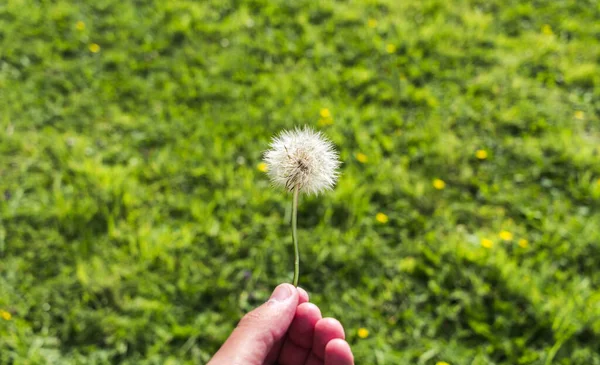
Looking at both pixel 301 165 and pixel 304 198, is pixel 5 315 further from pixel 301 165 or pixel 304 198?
pixel 301 165

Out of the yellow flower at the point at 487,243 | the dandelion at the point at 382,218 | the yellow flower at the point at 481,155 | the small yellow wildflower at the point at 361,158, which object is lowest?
the yellow flower at the point at 487,243

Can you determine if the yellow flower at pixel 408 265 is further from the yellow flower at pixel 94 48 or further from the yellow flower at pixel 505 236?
the yellow flower at pixel 94 48

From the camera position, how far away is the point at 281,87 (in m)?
3.94

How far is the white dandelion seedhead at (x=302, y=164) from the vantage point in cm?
160

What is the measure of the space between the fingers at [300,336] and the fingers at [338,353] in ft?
0.46

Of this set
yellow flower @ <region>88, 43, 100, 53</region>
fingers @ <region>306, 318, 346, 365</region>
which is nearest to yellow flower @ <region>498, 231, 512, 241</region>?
fingers @ <region>306, 318, 346, 365</region>

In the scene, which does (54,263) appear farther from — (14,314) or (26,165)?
(26,165)

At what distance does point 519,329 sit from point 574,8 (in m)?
3.24

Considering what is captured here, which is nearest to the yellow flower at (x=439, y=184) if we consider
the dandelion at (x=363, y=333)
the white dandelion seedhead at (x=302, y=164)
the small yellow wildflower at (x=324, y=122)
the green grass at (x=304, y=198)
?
the green grass at (x=304, y=198)

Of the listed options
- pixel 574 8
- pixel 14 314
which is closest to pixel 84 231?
pixel 14 314

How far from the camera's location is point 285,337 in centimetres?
197

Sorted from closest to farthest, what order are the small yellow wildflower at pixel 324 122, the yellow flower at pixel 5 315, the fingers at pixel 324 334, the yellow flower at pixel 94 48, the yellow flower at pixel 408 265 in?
1. the fingers at pixel 324 334
2. the yellow flower at pixel 5 315
3. the yellow flower at pixel 408 265
4. the small yellow wildflower at pixel 324 122
5. the yellow flower at pixel 94 48

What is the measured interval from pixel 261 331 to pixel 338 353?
0.26 m

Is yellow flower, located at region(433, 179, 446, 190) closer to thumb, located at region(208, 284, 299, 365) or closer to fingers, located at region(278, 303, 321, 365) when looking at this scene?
fingers, located at region(278, 303, 321, 365)
